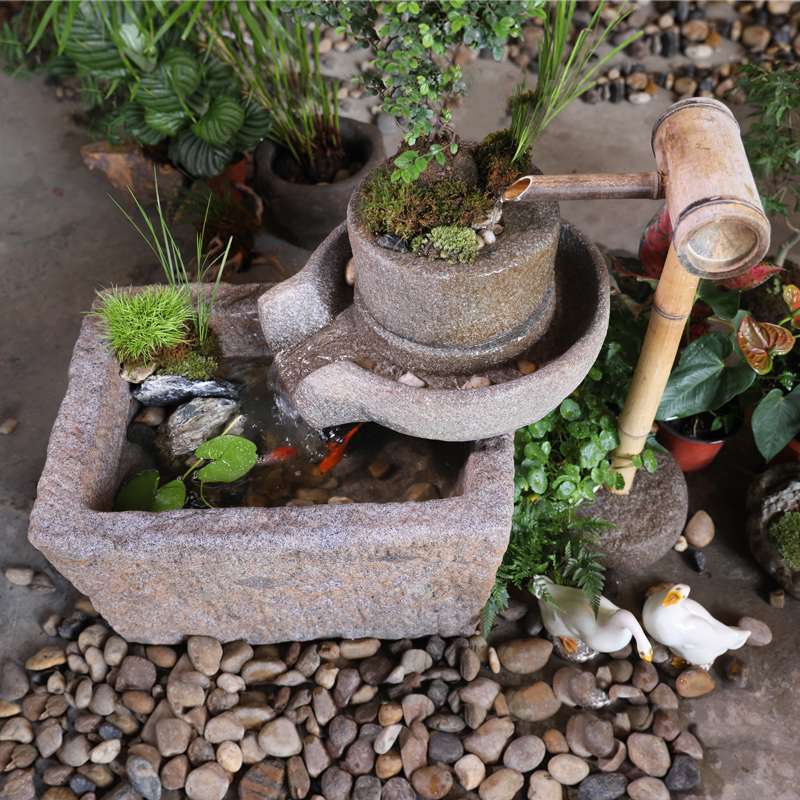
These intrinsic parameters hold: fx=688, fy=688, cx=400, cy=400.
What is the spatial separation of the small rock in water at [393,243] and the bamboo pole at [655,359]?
68 centimetres

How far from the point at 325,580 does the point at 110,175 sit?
2782 mm

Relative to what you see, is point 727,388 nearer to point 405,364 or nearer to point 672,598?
point 672,598

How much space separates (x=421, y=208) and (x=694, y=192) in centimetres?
66

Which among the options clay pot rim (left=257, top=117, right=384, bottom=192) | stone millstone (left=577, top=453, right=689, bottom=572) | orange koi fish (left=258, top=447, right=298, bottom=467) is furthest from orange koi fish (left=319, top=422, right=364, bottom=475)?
clay pot rim (left=257, top=117, right=384, bottom=192)

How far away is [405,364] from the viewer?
78.7 inches

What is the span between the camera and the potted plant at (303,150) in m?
3.24

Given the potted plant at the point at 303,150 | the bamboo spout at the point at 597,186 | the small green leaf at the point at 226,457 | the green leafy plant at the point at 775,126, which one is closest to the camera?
the bamboo spout at the point at 597,186

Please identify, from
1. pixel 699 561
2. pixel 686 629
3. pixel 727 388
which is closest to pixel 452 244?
pixel 727 388

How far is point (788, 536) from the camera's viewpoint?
7.87 feet

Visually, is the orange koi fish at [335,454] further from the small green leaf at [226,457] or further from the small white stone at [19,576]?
the small white stone at [19,576]

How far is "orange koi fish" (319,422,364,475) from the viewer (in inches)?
90.7

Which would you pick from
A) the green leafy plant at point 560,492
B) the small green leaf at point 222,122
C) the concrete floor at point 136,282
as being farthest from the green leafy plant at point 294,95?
the green leafy plant at point 560,492

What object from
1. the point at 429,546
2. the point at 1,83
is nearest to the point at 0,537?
the point at 429,546

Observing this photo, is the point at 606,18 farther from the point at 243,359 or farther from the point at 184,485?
the point at 184,485
